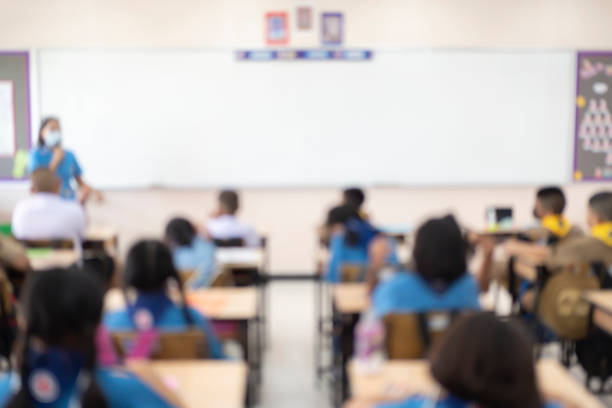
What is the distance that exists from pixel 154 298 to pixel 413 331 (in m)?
0.92

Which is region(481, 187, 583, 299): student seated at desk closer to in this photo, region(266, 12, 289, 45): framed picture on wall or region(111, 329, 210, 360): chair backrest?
A: region(111, 329, 210, 360): chair backrest

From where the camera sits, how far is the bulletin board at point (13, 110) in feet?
18.4

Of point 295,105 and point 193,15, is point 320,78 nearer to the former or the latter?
point 295,105

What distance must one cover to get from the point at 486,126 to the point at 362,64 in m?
1.44

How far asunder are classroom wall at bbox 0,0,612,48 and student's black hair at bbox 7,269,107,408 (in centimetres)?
478

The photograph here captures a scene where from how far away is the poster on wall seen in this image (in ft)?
19.2

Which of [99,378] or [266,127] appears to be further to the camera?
[266,127]

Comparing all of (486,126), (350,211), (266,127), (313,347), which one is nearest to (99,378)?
(350,211)

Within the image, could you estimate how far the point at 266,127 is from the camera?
19.0ft

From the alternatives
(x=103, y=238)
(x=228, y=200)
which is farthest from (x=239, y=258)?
(x=103, y=238)

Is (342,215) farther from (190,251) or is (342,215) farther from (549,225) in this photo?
(549,225)

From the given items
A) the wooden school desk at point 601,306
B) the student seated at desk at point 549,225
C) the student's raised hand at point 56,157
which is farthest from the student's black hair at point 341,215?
the student's raised hand at point 56,157

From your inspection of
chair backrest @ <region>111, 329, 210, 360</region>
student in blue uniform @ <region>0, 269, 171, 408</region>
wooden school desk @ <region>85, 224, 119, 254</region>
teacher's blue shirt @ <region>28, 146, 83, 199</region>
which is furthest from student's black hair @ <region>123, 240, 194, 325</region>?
teacher's blue shirt @ <region>28, 146, 83, 199</region>

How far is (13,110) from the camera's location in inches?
223
